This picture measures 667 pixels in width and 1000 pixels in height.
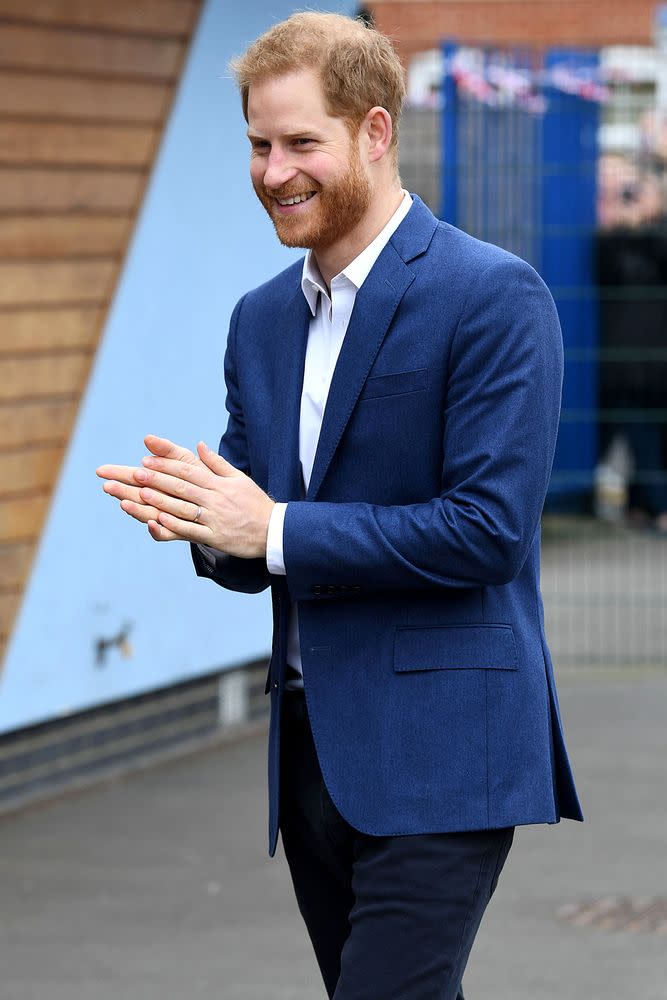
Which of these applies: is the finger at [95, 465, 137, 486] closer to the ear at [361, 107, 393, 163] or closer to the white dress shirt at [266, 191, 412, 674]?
the white dress shirt at [266, 191, 412, 674]

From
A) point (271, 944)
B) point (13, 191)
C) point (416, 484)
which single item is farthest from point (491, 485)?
point (13, 191)

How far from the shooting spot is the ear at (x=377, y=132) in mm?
2604

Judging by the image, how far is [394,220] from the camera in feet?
9.02

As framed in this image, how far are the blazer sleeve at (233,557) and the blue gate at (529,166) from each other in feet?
21.0

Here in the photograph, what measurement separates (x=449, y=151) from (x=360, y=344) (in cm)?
708

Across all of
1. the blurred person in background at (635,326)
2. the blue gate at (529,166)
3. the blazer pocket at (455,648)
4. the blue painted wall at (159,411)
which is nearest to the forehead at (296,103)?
the blazer pocket at (455,648)

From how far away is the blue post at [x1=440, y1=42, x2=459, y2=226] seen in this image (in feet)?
30.9

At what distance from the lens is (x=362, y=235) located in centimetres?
271

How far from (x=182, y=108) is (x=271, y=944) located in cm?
313

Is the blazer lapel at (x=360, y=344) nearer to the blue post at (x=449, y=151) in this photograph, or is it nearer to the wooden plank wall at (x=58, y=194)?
the wooden plank wall at (x=58, y=194)

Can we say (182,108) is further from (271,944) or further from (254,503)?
(254,503)

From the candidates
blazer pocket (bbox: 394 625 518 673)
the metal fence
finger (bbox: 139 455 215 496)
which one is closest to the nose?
finger (bbox: 139 455 215 496)

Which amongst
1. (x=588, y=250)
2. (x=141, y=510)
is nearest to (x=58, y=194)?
(x=141, y=510)

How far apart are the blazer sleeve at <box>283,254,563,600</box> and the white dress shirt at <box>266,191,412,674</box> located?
0.19 meters
